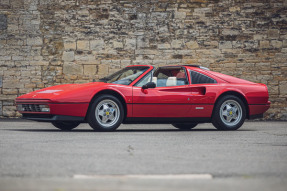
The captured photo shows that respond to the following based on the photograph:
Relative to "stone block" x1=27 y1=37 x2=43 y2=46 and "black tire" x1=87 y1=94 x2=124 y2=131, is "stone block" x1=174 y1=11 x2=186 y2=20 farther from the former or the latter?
"black tire" x1=87 y1=94 x2=124 y2=131

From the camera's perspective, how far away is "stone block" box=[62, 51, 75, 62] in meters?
16.0

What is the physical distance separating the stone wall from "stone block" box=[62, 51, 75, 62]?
0.03m

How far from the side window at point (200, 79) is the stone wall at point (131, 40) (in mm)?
4936

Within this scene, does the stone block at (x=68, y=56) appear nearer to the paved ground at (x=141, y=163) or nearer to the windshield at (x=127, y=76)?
the windshield at (x=127, y=76)

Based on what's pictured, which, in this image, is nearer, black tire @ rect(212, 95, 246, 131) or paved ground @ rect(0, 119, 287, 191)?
paved ground @ rect(0, 119, 287, 191)

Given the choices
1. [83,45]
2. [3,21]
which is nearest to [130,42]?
[83,45]

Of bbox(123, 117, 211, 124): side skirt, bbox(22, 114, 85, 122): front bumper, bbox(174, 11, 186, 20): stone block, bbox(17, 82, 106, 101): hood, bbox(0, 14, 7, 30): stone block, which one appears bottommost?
bbox(123, 117, 211, 124): side skirt

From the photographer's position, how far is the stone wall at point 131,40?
1591cm

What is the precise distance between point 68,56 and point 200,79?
5991mm

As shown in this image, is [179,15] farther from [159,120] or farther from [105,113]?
[105,113]

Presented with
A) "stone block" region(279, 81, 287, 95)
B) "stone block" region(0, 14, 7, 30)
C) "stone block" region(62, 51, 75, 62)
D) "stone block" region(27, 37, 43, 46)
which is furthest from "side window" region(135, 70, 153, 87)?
"stone block" region(0, 14, 7, 30)

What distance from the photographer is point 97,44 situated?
16.0 metres

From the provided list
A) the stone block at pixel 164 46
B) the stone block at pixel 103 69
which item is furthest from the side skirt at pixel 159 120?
the stone block at pixel 103 69

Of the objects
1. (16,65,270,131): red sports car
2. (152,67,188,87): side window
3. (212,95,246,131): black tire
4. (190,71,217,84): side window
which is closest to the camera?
(16,65,270,131): red sports car
